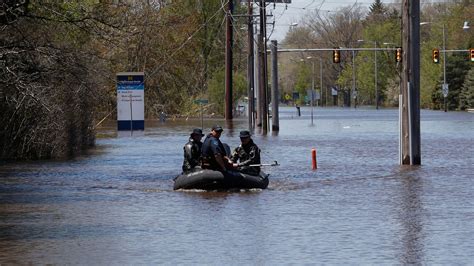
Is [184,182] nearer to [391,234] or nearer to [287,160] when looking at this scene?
[391,234]

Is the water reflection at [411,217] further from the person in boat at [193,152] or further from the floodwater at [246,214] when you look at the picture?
the person in boat at [193,152]

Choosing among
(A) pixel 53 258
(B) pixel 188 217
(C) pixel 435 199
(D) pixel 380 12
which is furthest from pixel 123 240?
(D) pixel 380 12

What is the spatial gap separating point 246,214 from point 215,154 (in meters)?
4.23

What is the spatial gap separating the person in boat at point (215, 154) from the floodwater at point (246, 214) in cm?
65

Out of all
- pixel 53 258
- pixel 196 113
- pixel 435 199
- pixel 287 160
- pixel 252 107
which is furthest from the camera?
pixel 196 113

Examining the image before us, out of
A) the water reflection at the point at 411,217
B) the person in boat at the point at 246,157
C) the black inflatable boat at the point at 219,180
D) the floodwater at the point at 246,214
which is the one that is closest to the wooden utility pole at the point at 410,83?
the floodwater at the point at 246,214

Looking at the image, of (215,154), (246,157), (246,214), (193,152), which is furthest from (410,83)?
(246,214)

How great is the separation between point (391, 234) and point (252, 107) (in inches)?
1834

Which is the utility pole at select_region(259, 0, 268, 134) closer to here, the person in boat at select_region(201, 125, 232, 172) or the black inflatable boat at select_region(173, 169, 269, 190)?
the black inflatable boat at select_region(173, 169, 269, 190)

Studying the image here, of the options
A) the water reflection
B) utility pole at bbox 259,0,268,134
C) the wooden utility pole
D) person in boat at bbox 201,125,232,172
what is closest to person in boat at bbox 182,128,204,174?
person in boat at bbox 201,125,232,172

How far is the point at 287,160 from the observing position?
37.9 meters

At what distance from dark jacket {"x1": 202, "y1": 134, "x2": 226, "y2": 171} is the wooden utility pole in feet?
29.9

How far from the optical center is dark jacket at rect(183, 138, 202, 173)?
26.4 metres

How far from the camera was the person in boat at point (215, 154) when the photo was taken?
25.3m
